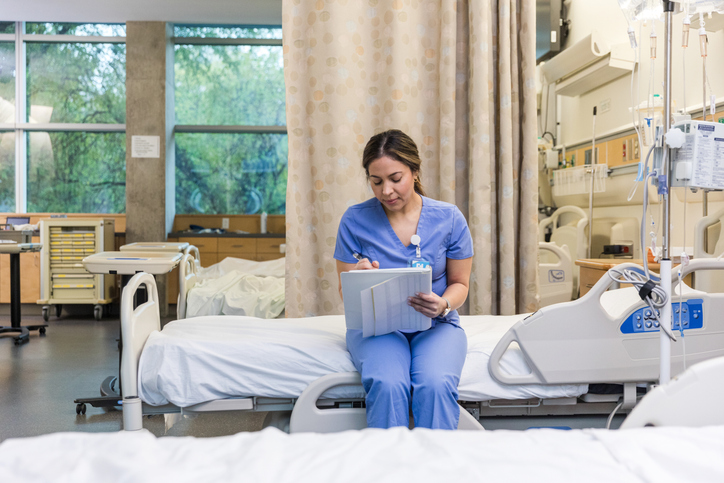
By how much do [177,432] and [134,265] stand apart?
83 cm

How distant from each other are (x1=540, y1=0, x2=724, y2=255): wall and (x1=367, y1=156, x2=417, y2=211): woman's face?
3.63 ft

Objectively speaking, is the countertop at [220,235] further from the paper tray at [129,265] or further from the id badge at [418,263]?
the id badge at [418,263]

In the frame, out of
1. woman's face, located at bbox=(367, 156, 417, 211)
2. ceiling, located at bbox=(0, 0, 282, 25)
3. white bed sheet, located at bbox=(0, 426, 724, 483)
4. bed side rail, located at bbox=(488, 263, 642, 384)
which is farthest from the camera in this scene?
ceiling, located at bbox=(0, 0, 282, 25)

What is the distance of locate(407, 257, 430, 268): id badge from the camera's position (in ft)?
6.14

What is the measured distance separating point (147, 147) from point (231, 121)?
1112 mm

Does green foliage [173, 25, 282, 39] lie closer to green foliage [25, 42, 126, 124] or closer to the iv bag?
green foliage [25, 42, 126, 124]

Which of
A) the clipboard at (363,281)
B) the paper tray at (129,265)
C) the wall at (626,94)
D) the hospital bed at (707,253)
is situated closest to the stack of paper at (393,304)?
the clipboard at (363,281)

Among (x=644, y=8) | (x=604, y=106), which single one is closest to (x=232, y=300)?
(x=644, y=8)

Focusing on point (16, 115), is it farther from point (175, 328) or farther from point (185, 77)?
point (175, 328)

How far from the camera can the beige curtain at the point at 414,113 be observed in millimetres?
2707

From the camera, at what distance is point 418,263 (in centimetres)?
189

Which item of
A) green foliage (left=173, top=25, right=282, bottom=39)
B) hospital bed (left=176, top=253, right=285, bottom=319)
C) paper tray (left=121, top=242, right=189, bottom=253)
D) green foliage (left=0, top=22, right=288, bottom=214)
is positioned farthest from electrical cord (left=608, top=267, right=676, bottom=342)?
green foliage (left=173, top=25, right=282, bottom=39)

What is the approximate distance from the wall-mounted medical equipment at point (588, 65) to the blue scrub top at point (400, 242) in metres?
2.32

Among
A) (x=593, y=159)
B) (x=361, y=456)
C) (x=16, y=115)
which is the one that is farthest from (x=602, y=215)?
(x=16, y=115)
